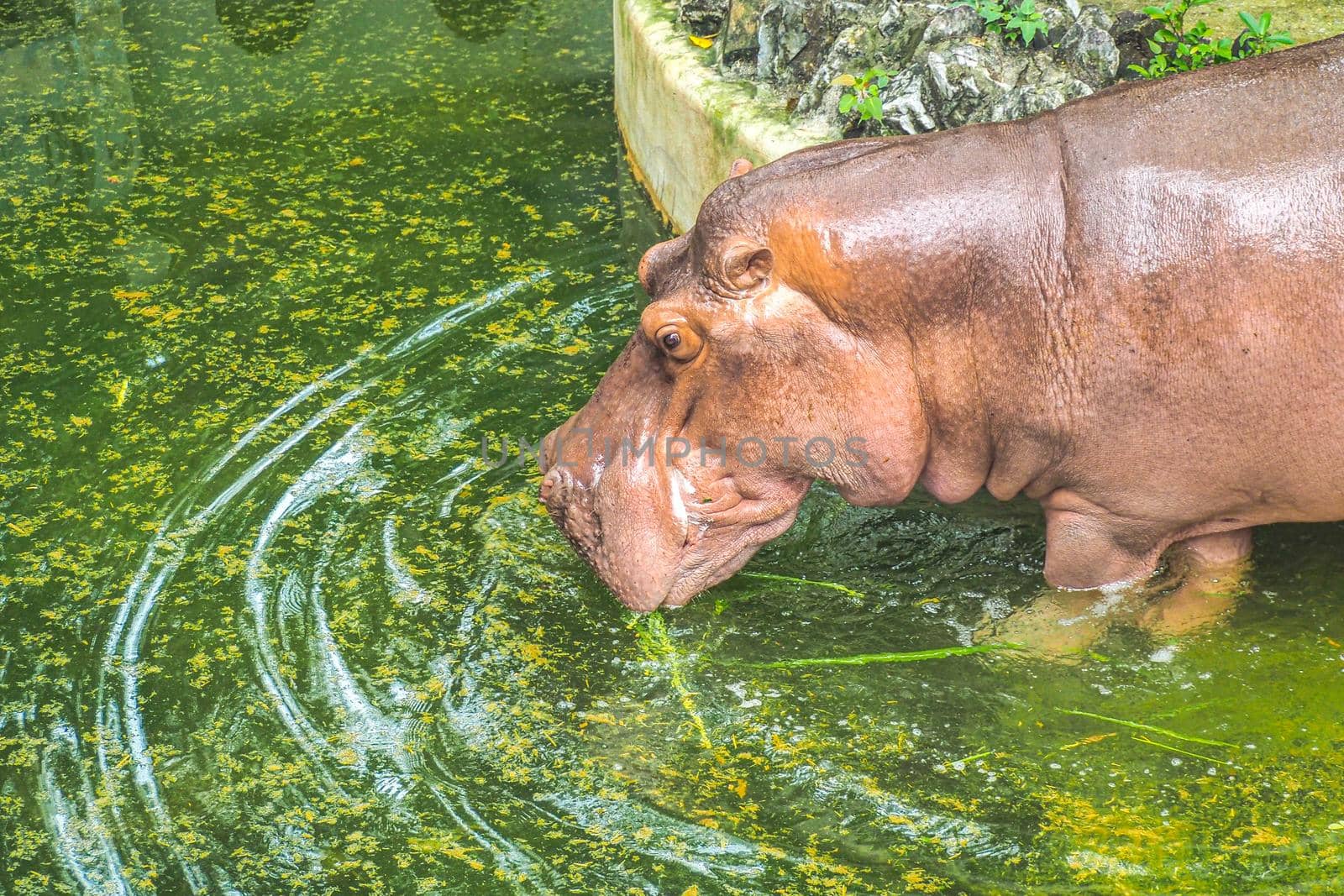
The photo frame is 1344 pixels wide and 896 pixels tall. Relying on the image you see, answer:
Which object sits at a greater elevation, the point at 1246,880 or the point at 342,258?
the point at 342,258

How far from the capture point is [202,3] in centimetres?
763

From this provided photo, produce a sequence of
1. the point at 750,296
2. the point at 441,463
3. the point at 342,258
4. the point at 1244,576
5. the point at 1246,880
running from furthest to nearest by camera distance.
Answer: the point at 342,258 < the point at 441,463 < the point at 1244,576 < the point at 750,296 < the point at 1246,880

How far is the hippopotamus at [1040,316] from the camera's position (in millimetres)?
2986

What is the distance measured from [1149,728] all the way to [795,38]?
2.76 meters

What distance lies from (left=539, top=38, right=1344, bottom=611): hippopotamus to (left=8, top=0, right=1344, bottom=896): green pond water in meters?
0.45

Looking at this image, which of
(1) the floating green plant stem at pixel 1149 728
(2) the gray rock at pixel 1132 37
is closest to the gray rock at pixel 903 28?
(2) the gray rock at pixel 1132 37

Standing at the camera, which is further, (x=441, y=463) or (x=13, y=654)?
(x=441, y=463)

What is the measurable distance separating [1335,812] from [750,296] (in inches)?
62.9

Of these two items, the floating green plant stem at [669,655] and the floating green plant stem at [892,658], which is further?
the floating green plant stem at [892,658]

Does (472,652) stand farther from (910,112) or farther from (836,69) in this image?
(836,69)

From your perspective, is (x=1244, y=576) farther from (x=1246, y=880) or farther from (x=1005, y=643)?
(x=1246, y=880)

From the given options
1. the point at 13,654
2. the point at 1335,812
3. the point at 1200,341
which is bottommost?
the point at 1335,812

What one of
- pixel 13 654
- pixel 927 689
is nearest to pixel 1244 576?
pixel 927 689

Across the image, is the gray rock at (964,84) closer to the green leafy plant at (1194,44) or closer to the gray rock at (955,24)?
the gray rock at (955,24)
